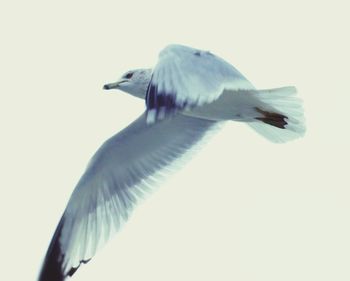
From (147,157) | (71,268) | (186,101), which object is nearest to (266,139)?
(147,157)

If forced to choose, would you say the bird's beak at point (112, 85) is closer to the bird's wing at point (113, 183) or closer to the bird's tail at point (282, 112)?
the bird's wing at point (113, 183)

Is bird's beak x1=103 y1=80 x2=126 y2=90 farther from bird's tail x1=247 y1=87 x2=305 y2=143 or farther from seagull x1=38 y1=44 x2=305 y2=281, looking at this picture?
bird's tail x1=247 y1=87 x2=305 y2=143

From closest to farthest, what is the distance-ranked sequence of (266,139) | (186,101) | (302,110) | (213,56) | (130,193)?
(186,101), (213,56), (302,110), (266,139), (130,193)

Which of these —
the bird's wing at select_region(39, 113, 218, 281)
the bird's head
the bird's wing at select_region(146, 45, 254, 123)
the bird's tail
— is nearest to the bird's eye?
the bird's head

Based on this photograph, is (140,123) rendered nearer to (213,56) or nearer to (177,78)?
(213,56)

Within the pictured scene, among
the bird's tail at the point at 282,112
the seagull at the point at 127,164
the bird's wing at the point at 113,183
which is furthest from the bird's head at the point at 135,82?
the bird's tail at the point at 282,112

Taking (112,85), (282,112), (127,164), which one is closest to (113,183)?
(127,164)
